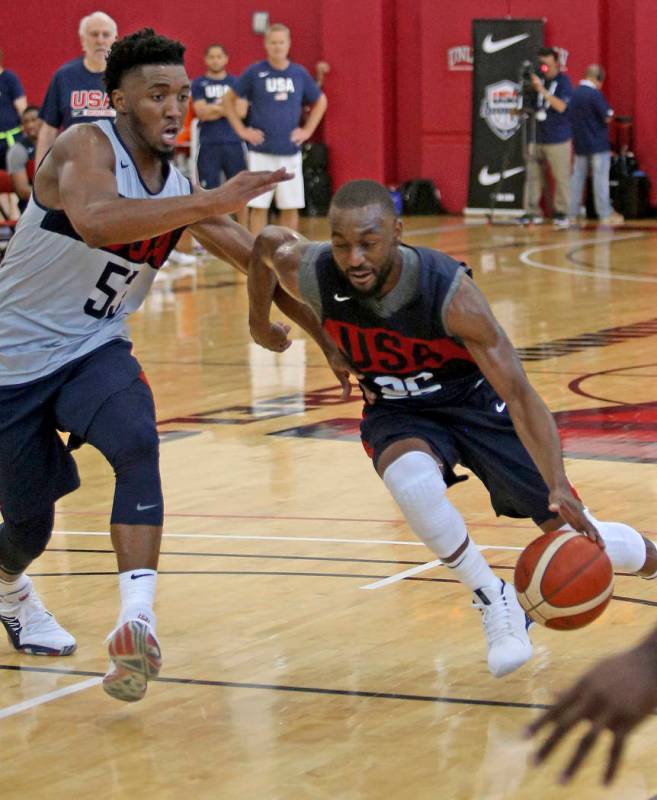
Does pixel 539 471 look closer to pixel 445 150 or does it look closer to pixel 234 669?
pixel 234 669

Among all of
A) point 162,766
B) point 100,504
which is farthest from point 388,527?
point 162,766

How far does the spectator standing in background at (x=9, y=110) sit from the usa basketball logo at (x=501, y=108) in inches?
251

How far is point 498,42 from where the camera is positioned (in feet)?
67.1

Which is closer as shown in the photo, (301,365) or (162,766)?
(162,766)

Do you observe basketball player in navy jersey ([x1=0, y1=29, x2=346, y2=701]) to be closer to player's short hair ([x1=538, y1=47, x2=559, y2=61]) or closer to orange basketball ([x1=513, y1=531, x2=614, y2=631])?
orange basketball ([x1=513, y1=531, x2=614, y2=631])

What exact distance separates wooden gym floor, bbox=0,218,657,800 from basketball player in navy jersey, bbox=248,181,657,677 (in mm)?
311

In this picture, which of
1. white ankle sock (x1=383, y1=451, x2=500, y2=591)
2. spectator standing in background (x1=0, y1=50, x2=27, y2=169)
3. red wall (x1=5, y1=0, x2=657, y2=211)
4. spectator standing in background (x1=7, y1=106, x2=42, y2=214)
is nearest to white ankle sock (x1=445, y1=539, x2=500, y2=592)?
white ankle sock (x1=383, y1=451, x2=500, y2=591)

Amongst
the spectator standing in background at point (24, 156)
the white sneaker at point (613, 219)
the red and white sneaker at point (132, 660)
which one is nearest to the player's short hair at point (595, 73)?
the white sneaker at point (613, 219)

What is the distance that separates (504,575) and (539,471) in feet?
3.83

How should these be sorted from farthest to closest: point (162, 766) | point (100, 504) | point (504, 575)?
point (100, 504), point (504, 575), point (162, 766)

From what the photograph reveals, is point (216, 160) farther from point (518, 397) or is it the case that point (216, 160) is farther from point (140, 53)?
point (518, 397)

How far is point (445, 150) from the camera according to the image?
72.5 feet

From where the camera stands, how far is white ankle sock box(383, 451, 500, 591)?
178 inches

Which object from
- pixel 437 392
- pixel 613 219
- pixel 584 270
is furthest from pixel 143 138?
pixel 613 219
